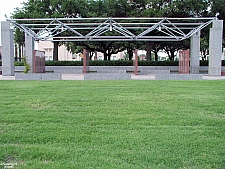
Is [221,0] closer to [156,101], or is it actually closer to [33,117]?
[156,101]

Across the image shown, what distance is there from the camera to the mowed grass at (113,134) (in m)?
3.64

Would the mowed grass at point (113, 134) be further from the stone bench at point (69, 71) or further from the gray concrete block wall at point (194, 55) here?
the stone bench at point (69, 71)

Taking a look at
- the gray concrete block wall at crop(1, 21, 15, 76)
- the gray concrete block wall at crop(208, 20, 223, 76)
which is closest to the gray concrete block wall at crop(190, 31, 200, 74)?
the gray concrete block wall at crop(208, 20, 223, 76)

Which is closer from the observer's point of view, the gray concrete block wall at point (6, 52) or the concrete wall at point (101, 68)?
the gray concrete block wall at point (6, 52)

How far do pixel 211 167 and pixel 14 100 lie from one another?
6198 millimetres

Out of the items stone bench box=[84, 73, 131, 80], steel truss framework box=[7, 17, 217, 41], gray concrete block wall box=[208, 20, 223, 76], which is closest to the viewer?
stone bench box=[84, 73, 131, 80]

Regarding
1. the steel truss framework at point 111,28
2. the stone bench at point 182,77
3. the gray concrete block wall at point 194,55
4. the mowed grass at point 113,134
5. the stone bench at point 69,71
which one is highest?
the steel truss framework at point 111,28

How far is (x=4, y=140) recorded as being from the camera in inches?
174

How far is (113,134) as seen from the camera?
186 inches

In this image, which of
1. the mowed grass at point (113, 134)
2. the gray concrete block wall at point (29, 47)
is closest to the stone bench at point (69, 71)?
the gray concrete block wall at point (29, 47)

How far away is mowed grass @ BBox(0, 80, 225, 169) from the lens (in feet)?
11.9

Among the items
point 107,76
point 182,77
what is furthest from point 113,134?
point 182,77

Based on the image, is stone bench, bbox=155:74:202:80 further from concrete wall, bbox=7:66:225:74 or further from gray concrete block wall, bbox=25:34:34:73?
gray concrete block wall, bbox=25:34:34:73

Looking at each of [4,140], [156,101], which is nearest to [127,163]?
[4,140]
